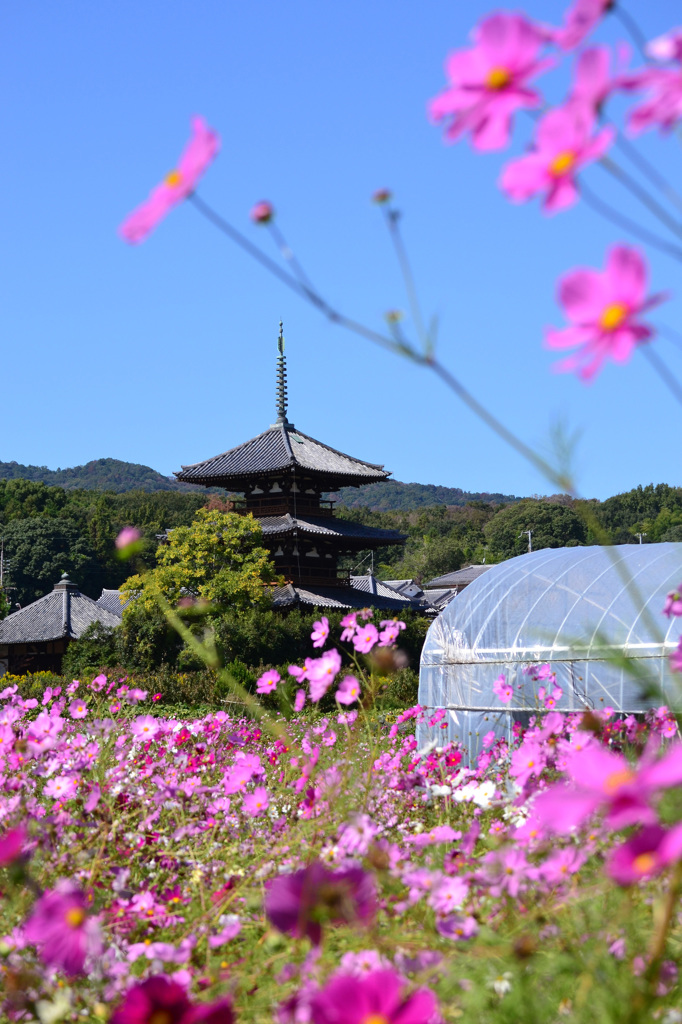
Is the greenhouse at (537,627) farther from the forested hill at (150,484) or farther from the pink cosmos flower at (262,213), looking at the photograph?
the forested hill at (150,484)

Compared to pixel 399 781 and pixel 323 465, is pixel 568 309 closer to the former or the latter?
pixel 399 781

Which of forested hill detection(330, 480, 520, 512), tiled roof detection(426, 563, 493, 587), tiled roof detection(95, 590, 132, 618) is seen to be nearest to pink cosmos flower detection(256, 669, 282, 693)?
tiled roof detection(95, 590, 132, 618)

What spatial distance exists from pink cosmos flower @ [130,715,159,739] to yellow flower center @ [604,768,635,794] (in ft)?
8.38

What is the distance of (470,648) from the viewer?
356 inches

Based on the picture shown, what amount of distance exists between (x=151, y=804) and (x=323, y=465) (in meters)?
21.6

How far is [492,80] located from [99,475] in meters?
127

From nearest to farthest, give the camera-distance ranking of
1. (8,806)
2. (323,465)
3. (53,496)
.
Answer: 1. (8,806)
2. (323,465)
3. (53,496)

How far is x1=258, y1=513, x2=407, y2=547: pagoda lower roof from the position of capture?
22203 mm

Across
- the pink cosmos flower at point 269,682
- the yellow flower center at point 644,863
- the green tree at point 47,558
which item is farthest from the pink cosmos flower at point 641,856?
the green tree at point 47,558

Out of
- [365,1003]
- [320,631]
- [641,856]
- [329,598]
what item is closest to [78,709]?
[320,631]

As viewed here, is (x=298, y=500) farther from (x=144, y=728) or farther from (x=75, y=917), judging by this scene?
(x=75, y=917)

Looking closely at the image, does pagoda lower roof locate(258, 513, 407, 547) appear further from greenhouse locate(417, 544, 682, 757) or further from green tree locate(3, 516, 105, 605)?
green tree locate(3, 516, 105, 605)

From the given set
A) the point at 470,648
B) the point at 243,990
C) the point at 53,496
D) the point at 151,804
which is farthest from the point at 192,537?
the point at 53,496

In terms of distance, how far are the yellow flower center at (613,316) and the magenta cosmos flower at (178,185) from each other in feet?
1.12
